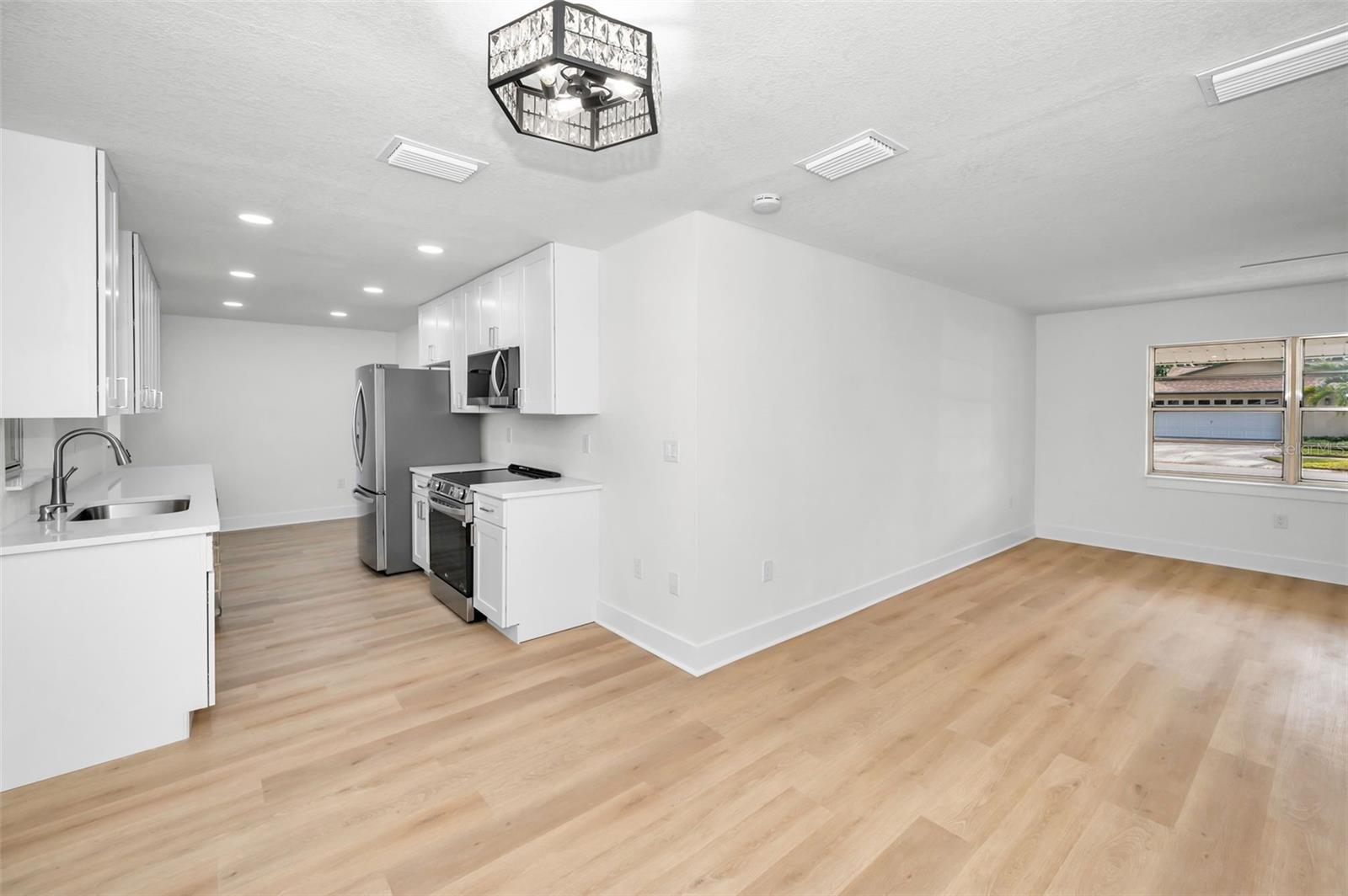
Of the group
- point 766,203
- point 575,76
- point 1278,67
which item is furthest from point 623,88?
point 1278,67

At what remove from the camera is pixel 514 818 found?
6.75 feet

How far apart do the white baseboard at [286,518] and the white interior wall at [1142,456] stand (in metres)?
7.68

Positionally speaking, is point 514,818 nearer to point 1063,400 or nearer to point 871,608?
point 871,608

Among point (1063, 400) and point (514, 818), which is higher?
point (1063, 400)

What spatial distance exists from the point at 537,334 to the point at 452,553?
162cm

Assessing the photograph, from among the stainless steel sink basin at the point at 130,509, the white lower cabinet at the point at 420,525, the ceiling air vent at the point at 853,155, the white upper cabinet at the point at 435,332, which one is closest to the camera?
the ceiling air vent at the point at 853,155

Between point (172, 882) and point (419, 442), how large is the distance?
377cm

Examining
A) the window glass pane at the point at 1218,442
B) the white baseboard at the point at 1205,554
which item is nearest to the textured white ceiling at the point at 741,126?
the window glass pane at the point at 1218,442

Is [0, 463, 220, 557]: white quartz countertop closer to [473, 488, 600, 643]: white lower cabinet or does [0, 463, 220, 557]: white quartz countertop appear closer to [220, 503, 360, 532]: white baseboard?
[473, 488, 600, 643]: white lower cabinet

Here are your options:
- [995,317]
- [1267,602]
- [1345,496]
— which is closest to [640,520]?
[995,317]

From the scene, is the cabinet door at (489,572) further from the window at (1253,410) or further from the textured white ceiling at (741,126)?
the window at (1253,410)

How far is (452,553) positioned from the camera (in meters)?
4.07

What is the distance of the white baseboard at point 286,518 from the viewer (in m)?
6.76

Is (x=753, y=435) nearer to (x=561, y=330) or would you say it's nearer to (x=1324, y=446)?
(x=561, y=330)
